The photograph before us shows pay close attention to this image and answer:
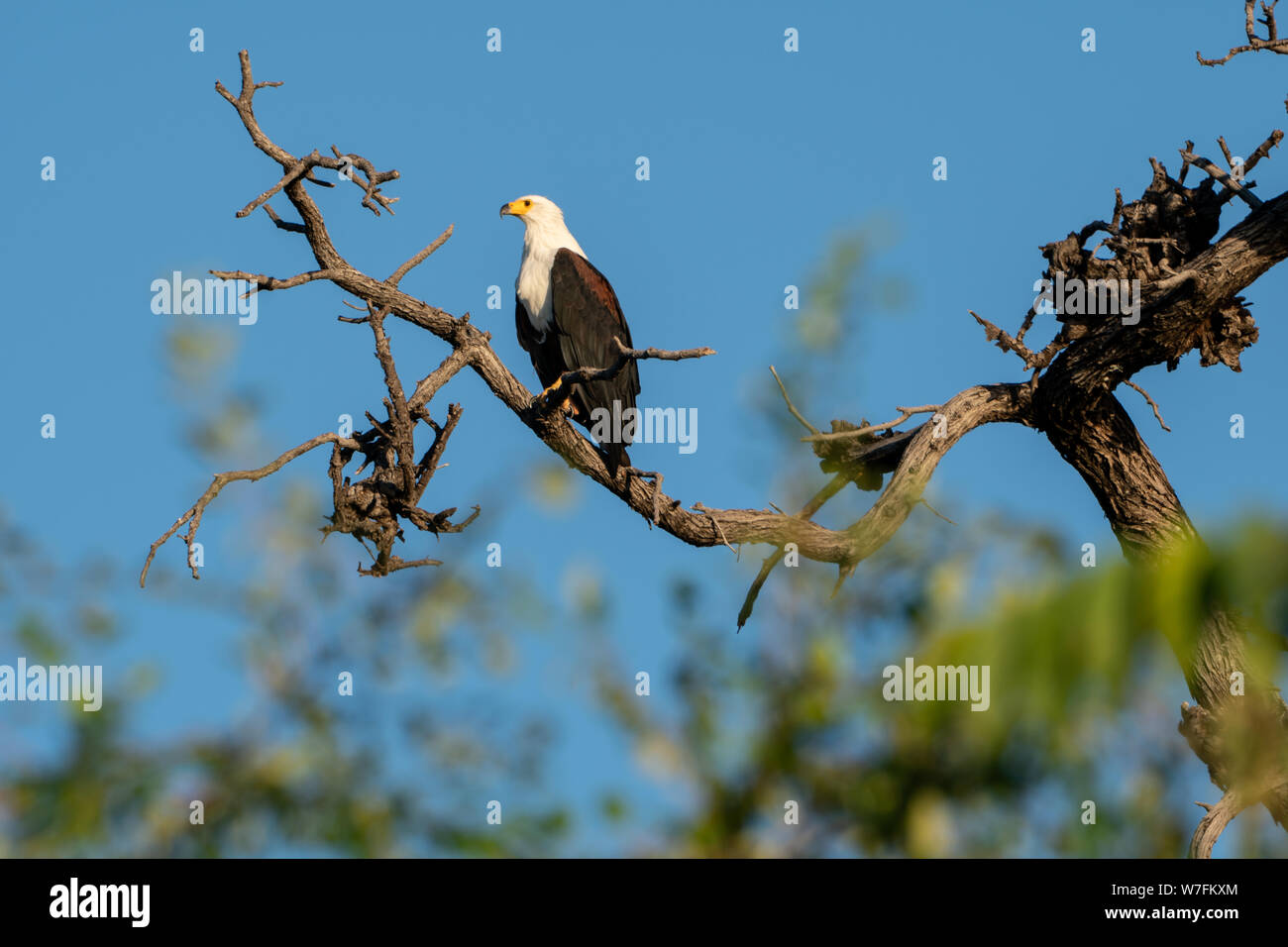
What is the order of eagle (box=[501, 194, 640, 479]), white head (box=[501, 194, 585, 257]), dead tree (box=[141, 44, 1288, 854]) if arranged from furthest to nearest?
white head (box=[501, 194, 585, 257]) < eagle (box=[501, 194, 640, 479]) < dead tree (box=[141, 44, 1288, 854])

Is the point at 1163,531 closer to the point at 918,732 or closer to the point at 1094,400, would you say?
the point at 1094,400

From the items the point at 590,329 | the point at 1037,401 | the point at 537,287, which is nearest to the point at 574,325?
the point at 590,329

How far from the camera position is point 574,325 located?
22.7 feet

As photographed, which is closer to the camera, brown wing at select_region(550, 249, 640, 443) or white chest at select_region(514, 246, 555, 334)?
brown wing at select_region(550, 249, 640, 443)

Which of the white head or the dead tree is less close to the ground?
the white head

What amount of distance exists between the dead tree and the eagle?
2.88ft

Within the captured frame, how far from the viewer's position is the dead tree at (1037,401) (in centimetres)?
503

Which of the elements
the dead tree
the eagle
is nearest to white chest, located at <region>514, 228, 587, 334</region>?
the eagle

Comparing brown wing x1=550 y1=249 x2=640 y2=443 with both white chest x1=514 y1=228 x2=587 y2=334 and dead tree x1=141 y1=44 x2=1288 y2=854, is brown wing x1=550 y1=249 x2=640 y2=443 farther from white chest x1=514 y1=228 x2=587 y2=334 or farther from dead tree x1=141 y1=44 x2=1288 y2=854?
dead tree x1=141 y1=44 x2=1288 y2=854

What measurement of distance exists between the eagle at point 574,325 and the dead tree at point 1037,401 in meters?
0.88

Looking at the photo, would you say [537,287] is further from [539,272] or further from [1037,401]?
[1037,401]

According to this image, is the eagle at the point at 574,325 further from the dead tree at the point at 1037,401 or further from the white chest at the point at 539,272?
the dead tree at the point at 1037,401

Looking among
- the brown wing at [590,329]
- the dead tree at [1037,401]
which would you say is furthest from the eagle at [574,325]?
the dead tree at [1037,401]

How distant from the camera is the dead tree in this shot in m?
5.03
